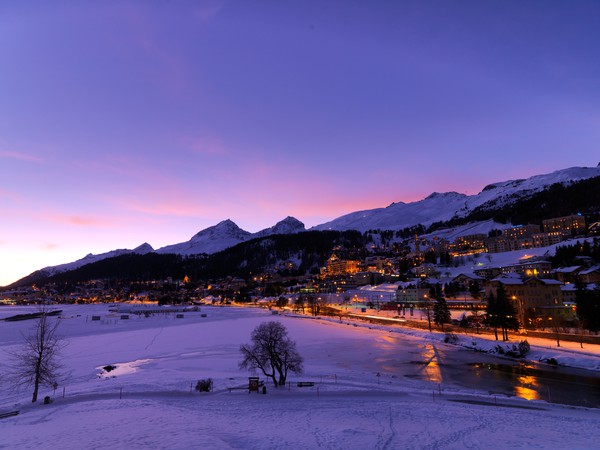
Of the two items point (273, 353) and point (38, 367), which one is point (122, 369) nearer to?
point (38, 367)

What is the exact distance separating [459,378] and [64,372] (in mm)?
41292

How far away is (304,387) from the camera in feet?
103

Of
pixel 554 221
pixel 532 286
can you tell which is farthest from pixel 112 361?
pixel 554 221

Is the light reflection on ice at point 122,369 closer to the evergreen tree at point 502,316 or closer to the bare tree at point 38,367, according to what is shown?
the bare tree at point 38,367

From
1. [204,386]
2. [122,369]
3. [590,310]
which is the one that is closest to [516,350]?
[590,310]

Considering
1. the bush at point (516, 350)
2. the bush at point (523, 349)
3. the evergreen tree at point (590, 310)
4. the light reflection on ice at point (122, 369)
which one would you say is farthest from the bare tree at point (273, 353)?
the evergreen tree at point (590, 310)

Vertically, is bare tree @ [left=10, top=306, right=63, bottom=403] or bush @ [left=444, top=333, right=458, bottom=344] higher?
bare tree @ [left=10, top=306, right=63, bottom=403]

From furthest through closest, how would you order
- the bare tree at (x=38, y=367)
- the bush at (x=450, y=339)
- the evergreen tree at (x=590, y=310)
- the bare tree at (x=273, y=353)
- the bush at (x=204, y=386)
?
the bush at (x=450, y=339) < the evergreen tree at (x=590, y=310) < the bare tree at (x=273, y=353) < the bush at (x=204, y=386) < the bare tree at (x=38, y=367)

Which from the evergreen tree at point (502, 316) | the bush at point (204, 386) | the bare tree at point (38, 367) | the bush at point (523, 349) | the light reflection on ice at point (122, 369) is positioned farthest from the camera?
the evergreen tree at point (502, 316)

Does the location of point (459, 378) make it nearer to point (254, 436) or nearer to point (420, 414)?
point (420, 414)

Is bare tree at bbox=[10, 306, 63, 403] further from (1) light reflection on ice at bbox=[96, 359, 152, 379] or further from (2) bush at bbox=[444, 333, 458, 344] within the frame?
(2) bush at bbox=[444, 333, 458, 344]

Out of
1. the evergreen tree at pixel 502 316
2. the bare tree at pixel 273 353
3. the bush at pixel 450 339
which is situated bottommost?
the bush at pixel 450 339

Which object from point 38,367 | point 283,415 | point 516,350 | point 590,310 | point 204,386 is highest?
point 38,367

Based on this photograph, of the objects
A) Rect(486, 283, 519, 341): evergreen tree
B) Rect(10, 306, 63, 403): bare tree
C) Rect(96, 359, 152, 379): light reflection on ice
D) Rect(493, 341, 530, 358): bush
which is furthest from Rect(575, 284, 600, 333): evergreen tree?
Rect(10, 306, 63, 403): bare tree
